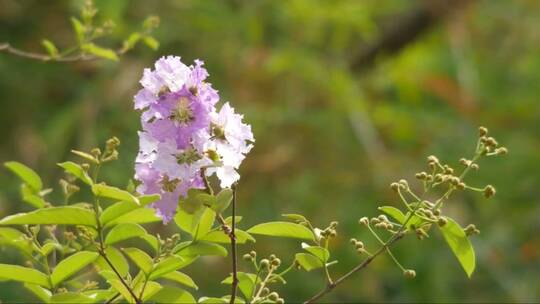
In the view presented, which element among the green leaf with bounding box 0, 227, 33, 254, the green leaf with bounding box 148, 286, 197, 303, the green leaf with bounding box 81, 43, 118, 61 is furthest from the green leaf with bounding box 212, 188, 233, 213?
the green leaf with bounding box 81, 43, 118, 61

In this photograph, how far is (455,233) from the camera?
1.08m

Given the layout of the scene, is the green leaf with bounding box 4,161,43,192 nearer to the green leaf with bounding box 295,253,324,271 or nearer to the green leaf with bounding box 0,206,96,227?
the green leaf with bounding box 0,206,96,227

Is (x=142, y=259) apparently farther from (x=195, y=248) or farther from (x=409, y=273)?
(x=409, y=273)

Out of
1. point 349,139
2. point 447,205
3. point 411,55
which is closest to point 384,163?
point 349,139

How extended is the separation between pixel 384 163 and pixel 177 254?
277cm

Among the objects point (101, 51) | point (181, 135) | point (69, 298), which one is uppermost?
point (101, 51)

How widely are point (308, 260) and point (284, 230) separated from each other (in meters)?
0.06

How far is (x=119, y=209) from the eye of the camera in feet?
3.35

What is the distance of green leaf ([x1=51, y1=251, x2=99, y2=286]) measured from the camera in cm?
105

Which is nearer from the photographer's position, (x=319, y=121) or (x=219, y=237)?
(x=219, y=237)

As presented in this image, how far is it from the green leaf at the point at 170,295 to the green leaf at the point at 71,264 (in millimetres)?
70

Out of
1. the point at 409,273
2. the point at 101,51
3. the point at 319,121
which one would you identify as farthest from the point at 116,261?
the point at 319,121

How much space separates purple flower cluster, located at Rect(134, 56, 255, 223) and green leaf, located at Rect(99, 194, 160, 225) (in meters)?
0.04

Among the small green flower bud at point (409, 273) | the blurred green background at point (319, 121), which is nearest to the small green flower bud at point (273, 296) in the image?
the small green flower bud at point (409, 273)
